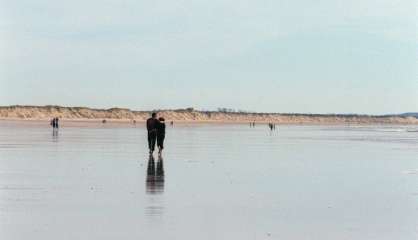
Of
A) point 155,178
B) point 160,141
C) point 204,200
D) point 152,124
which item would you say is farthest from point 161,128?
point 204,200

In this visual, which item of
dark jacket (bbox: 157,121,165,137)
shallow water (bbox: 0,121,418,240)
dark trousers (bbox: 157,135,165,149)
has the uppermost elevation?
dark jacket (bbox: 157,121,165,137)

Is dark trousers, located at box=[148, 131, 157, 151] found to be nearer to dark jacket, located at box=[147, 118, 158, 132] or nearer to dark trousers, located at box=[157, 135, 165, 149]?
dark trousers, located at box=[157, 135, 165, 149]

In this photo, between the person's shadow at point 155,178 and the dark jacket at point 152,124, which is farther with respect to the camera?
the dark jacket at point 152,124

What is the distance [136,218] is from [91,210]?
1.11m

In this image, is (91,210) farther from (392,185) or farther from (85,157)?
→ (85,157)

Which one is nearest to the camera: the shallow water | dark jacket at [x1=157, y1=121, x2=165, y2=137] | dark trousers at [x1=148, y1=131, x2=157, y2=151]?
the shallow water

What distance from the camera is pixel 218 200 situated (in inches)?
532

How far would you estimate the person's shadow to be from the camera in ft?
49.8

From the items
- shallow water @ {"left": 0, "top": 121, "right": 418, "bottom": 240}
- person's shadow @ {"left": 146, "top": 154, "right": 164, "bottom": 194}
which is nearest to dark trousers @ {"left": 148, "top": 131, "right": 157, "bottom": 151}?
person's shadow @ {"left": 146, "top": 154, "right": 164, "bottom": 194}

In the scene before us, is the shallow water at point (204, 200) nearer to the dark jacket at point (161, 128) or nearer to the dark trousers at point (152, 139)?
the dark trousers at point (152, 139)

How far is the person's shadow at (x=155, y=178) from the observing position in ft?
49.8

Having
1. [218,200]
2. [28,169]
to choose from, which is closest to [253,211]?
[218,200]

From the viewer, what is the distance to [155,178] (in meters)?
17.7

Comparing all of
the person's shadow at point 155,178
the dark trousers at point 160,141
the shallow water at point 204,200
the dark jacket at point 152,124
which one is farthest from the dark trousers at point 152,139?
the shallow water at point 204,200
